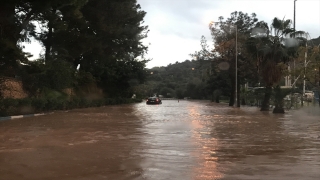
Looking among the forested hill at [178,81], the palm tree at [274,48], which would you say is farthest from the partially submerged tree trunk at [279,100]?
the forested hill at [178,81]

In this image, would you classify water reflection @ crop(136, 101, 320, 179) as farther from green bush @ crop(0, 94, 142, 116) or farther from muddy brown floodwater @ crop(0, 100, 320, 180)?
green bush @ crop(0, 94, 142, 116)

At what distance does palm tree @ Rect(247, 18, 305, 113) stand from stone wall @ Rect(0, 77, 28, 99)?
1847 cm

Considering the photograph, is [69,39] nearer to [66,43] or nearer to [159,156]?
[66,43]

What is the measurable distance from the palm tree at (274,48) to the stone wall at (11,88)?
18.5 metres

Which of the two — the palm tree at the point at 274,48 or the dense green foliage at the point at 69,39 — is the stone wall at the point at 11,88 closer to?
the dense green foliage at the point at 69,39

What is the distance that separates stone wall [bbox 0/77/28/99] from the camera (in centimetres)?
2605

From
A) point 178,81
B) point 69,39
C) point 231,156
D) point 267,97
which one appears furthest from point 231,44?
point 178,81

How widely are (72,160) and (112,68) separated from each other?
4601cm

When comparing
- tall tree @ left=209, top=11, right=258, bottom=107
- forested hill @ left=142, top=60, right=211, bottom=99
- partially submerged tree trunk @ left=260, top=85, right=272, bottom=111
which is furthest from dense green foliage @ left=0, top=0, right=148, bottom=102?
forested hill @ left=142, top=60, right=211, bottom=99

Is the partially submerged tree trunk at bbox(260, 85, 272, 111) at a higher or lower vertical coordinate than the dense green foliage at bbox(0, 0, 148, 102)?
lower

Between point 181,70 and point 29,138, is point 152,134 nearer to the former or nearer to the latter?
point 29,138

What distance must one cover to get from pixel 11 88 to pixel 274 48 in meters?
20.4

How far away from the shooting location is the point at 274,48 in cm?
3092

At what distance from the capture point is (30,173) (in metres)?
7.61
